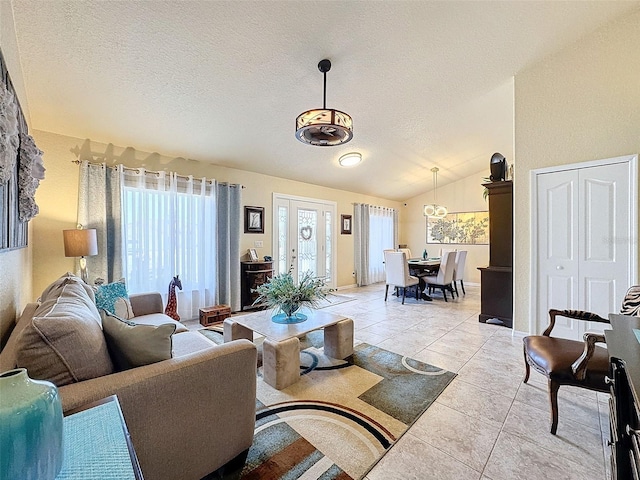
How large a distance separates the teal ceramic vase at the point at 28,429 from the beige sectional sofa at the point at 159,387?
45 cm

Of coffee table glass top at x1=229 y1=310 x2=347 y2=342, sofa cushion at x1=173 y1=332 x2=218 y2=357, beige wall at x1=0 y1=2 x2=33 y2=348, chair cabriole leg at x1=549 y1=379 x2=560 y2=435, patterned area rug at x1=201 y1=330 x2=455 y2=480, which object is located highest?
beige wall at x1=0 y1=2 x2=33 y2=348

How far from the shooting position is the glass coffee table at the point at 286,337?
229 cm

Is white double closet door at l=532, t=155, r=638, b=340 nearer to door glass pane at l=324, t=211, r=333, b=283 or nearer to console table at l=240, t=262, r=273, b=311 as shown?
console table at l=240, t=262, r=273, b=311

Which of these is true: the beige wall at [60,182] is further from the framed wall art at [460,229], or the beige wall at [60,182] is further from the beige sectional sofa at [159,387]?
the framed wall art at [460,229]

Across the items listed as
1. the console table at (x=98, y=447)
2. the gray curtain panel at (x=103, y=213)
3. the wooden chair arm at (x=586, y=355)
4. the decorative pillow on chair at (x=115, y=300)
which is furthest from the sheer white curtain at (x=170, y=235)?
the wooden chair arm at (x=586, y=355)

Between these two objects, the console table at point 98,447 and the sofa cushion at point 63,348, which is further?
the sofa cushion at point 63,348

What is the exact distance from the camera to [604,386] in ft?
5.38

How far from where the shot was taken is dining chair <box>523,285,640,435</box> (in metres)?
1.64

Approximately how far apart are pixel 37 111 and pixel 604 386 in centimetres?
508

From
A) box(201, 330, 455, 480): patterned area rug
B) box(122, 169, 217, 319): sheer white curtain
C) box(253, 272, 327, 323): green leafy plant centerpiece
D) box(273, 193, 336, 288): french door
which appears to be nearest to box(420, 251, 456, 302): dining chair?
box(273, 193, 336, 288): french door

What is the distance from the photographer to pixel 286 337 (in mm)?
2361

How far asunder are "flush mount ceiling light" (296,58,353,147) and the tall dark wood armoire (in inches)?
104

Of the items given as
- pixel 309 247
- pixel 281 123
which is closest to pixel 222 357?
pixel 281 123

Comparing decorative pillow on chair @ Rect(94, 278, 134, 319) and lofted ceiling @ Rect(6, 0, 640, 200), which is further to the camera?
decorative pillow on chair @ Rect(94, 278, 134, 319)
